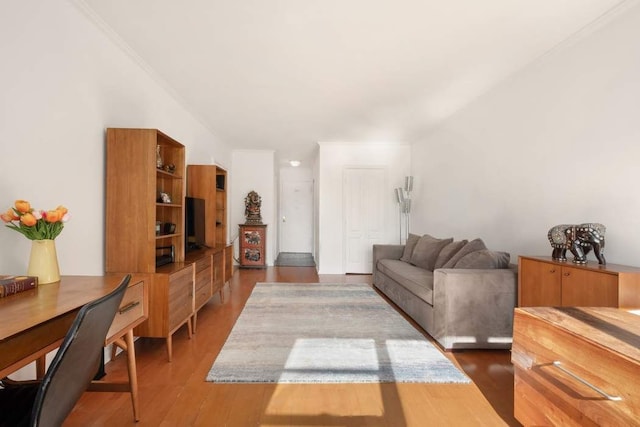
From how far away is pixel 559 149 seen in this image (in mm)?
2484

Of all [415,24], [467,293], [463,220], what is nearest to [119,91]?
[415,24]

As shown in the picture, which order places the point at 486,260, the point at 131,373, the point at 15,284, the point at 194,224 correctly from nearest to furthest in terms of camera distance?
the point at 15,284
the point at 131,373
the point at 486,260
the point at 194,224

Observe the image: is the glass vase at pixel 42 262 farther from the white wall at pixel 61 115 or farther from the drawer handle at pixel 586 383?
the drawer handle at pixel 586 383

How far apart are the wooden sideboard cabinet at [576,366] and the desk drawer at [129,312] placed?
1966 mm

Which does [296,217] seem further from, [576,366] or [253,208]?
[576,366]

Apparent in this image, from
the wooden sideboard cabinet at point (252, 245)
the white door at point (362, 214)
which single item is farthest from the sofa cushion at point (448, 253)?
the wooden sideboard cabinet at point (252, 245)

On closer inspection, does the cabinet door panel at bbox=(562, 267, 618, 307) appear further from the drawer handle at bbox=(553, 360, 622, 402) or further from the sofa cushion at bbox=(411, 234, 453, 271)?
the sofa cushion at bbox=(411, 234, 453, 271)

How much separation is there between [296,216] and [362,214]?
347 cm

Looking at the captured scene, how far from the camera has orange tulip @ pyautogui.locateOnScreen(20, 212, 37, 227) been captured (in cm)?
133

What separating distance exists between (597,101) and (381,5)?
178 centimetres

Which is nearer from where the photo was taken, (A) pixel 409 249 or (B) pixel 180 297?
(B) pixel 180 297

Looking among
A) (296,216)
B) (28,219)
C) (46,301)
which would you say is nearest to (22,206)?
(28,219)

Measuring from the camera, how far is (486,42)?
2.41 m

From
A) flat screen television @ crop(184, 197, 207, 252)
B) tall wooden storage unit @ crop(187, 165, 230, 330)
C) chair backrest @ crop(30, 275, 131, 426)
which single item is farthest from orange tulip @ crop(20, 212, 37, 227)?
tall wooden storage unit @ crop(187, 165, 230, 330)
